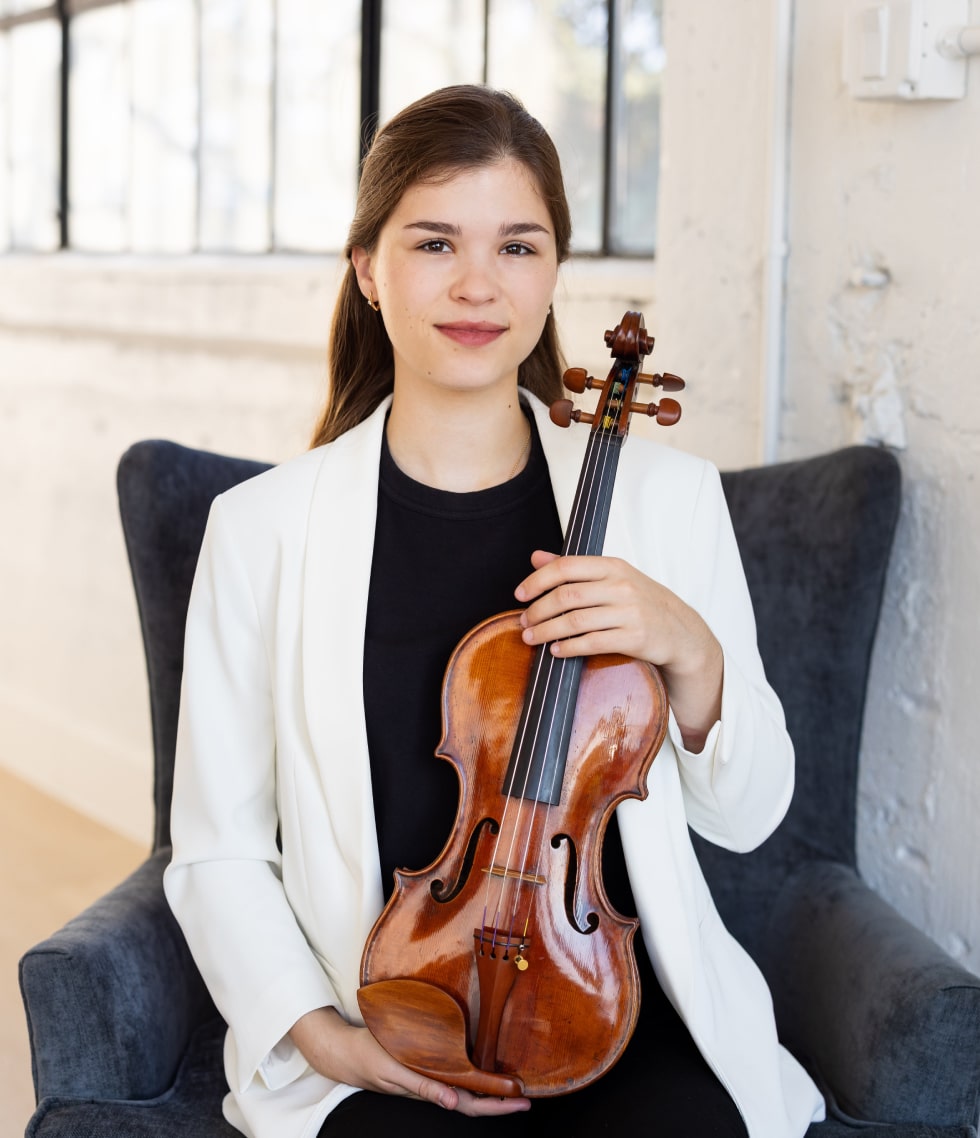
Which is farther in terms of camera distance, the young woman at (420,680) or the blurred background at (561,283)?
the blurred background at (561,283)

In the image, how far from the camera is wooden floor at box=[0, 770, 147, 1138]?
8.44 ft

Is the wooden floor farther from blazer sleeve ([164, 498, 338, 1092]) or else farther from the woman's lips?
the woman's lips

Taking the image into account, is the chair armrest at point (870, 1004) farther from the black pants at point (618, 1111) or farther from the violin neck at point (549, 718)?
the violin neck at point (549, 718)

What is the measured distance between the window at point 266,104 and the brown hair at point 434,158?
1.01m

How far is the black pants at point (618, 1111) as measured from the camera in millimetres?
1286

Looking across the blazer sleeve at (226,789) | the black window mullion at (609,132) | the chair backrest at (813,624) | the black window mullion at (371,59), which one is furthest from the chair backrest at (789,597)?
the black window mullion at (371,59)

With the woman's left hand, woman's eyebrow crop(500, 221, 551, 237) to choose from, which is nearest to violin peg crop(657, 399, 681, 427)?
the woman's left hand

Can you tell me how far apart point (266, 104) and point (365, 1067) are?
258 centimetres

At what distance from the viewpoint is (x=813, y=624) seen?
1.79 meters

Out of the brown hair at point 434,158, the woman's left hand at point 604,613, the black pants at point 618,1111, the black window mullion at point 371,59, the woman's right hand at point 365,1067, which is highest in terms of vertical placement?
the black window mullion at point 371,59

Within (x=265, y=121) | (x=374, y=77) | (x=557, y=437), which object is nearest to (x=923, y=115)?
(x=557, y=437)

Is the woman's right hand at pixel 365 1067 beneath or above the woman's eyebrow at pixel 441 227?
beneath

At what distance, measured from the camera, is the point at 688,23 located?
2.10 metres

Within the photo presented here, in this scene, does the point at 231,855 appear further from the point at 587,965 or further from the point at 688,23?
the point at 688,23
